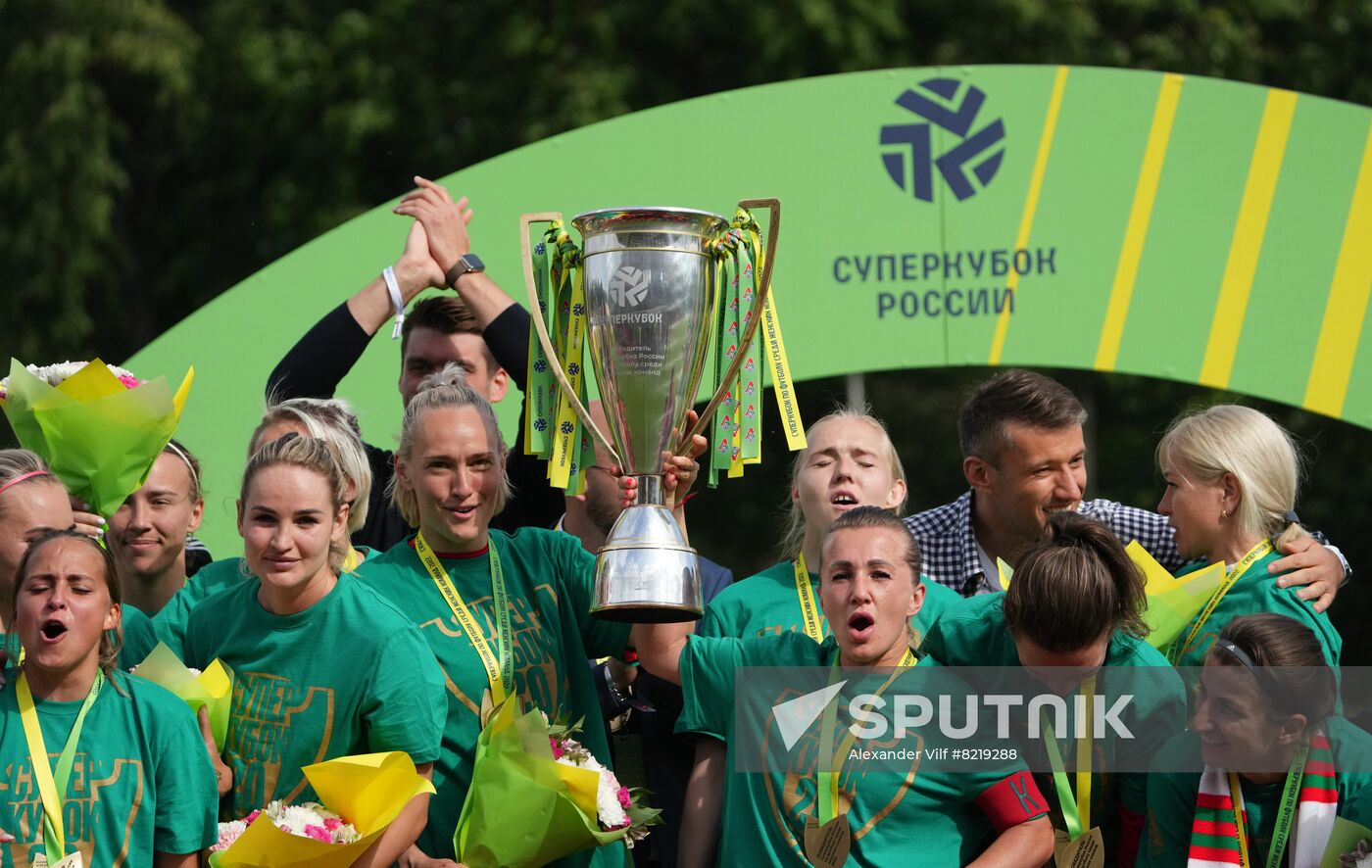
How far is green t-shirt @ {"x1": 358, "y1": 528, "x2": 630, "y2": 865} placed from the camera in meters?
4.59

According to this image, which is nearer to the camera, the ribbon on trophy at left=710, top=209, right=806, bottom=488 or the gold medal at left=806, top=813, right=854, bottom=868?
the gold medal at left=806, top=813, right=854, bottom=868

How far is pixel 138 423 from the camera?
4.92 m

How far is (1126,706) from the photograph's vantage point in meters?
4.39

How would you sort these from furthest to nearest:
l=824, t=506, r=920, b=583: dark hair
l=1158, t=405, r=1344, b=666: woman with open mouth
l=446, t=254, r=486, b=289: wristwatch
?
1. l=446, t=254, r=486, b=289: wristwatch
2. l=1158, t=405, r=1344, b=666: woman with open mouth
3. l=824, t=506, r=920, b=583: dark hair

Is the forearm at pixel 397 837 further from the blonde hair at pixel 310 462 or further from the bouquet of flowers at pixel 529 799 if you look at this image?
the blonde hair at pixel 310 462

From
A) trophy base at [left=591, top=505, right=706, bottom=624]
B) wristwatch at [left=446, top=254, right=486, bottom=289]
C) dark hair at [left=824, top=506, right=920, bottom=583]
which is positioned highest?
wristwatch at [left=446, top=254, right=486, bottom=289]

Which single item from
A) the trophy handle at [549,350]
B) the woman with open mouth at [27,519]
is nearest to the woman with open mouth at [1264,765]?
the trophy handle at [549,350]

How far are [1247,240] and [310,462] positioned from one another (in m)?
3.91

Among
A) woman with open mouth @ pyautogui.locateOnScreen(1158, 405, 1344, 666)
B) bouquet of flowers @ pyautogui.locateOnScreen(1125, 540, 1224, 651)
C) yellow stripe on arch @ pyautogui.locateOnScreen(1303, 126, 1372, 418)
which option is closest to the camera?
bouquet of flowers @ pyautogui.locateOnScreen(1125, 540, 1224, 651)

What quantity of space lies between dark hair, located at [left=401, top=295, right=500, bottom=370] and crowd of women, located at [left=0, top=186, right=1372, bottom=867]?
929mm

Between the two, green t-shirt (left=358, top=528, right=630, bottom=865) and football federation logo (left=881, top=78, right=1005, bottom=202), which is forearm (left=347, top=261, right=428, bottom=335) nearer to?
green t-shirt (left=358, top=528, right=630, bottom=865)

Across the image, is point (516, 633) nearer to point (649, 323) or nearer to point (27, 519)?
point (649, 323)

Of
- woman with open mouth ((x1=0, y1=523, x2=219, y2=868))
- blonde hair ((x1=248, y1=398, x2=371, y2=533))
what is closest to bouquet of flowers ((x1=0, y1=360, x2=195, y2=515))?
blonde hair ((x1=248, y1=398, x2=371, y2=533))

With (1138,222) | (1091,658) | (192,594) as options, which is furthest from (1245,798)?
(1138,222)
